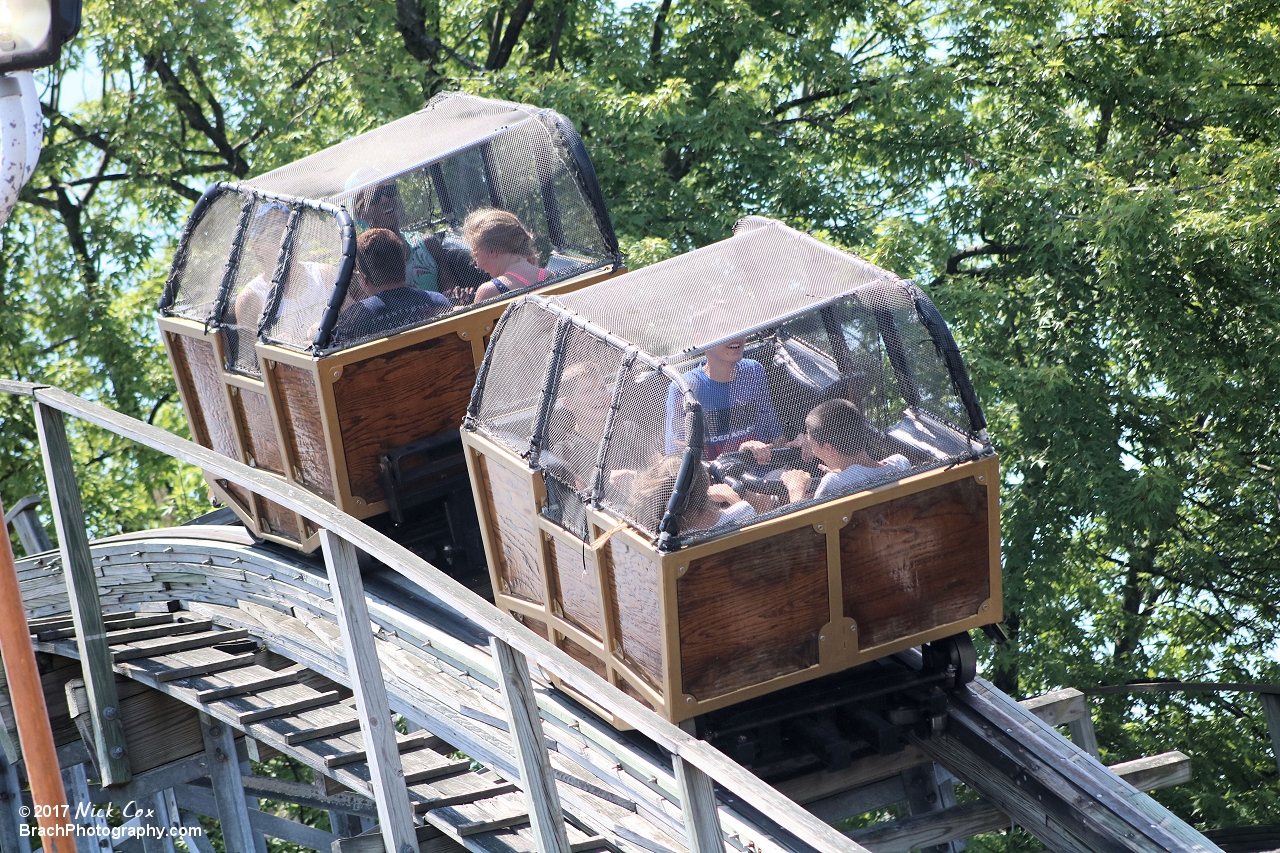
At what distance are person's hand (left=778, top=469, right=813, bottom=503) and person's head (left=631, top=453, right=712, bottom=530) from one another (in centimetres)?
31

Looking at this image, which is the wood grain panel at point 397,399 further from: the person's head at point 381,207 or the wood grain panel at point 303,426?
the person's head at point 381,207

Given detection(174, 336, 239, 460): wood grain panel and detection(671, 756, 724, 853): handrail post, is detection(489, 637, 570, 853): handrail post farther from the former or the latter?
detection(174, 336, 239, 460): wood grain panel

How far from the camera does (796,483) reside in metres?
5.14

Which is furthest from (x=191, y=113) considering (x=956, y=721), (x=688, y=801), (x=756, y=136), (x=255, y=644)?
(x=688, y=801)

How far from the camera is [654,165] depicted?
40.9 feet

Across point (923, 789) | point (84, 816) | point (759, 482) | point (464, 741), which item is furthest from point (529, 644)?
point (84, 816)

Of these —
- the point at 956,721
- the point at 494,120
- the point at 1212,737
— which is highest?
the point at 494,120

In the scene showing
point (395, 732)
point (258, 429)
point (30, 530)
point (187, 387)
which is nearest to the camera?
point (395, 732)

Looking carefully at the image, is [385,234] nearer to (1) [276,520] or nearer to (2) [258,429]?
(2) [258,429]

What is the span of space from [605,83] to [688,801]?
1097cm

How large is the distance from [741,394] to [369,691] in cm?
167

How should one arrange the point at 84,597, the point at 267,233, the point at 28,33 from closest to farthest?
the point at 28,33 → the point at 84,597 → the point at 267,233

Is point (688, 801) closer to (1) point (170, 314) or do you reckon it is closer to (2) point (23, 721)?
(2) point (23, 721)

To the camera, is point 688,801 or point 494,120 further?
point 494,120
